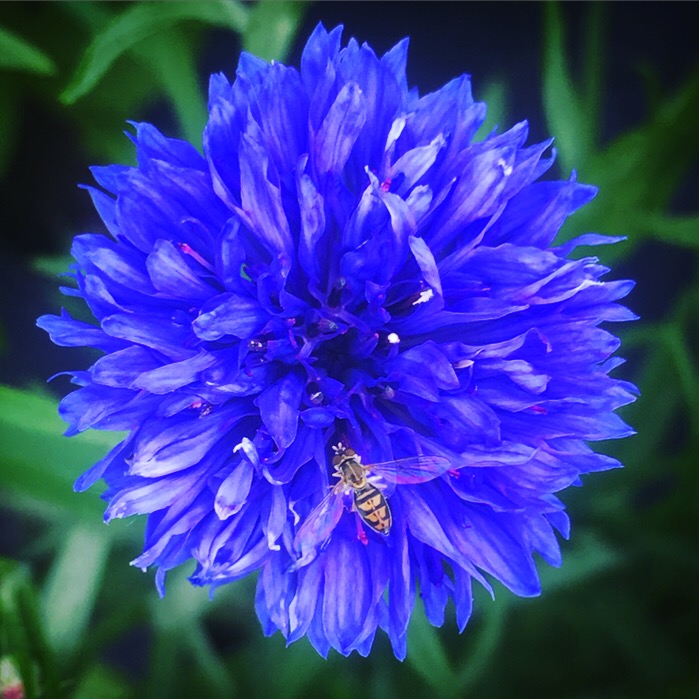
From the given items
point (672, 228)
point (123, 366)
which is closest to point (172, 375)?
point (123, 366)

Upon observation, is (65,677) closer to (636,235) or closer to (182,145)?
(182,145)

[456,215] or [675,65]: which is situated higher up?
[675,65]

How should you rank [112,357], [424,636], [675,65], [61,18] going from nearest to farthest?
[112,357] → [424,636] → [61,18] → [675,65]

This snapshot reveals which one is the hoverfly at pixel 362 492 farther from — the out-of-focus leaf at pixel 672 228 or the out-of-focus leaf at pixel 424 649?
the out-of-focus leaf at pixel 672 228

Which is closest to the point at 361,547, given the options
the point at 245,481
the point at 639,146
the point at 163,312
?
the point at 245,481

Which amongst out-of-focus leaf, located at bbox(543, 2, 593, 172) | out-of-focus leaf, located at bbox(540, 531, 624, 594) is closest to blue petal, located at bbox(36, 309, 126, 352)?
out-of-focus leaf, located at bbox(543, 2, 593, 172)

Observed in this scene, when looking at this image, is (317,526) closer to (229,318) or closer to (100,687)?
(229,318)

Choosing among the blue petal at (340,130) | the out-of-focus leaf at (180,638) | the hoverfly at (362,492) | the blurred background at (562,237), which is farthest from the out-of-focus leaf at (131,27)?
the out-of-focus leaf at (180,638)
